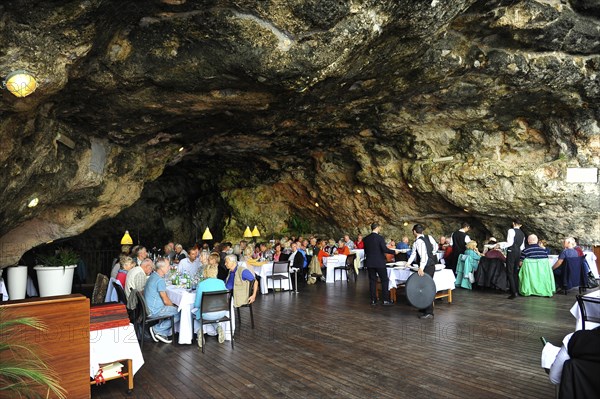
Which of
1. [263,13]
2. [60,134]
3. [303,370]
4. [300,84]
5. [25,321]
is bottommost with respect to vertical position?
[303,370]

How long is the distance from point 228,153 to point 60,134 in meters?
8.36

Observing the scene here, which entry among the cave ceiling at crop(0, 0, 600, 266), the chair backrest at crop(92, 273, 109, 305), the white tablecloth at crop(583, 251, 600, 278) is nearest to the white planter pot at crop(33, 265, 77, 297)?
the cave ceiling at crop(0, 0, 600, 266)

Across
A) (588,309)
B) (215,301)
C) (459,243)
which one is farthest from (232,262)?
(459,243)

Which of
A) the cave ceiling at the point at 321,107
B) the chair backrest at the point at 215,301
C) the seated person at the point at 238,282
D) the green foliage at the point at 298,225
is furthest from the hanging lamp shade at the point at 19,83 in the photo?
the green foliage at the point at 298,225

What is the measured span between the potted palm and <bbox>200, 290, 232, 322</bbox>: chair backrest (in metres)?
5.97

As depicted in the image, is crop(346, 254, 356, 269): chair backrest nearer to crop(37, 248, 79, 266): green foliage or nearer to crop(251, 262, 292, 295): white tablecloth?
crop(251, 262, 292, 295): white tablecloth

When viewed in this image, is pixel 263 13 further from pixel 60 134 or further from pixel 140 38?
pixel 60 134

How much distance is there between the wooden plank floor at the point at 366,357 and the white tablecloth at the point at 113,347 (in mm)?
330

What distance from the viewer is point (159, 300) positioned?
5773mm

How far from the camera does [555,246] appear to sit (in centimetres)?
1230

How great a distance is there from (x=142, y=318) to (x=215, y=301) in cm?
102

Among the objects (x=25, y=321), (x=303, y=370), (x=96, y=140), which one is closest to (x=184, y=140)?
(x=96, y=140)

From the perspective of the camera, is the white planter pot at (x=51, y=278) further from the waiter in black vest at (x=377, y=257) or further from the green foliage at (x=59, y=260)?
the waiter in black vest at (x=377, y=257)

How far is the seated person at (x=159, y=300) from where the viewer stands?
18.7ft
